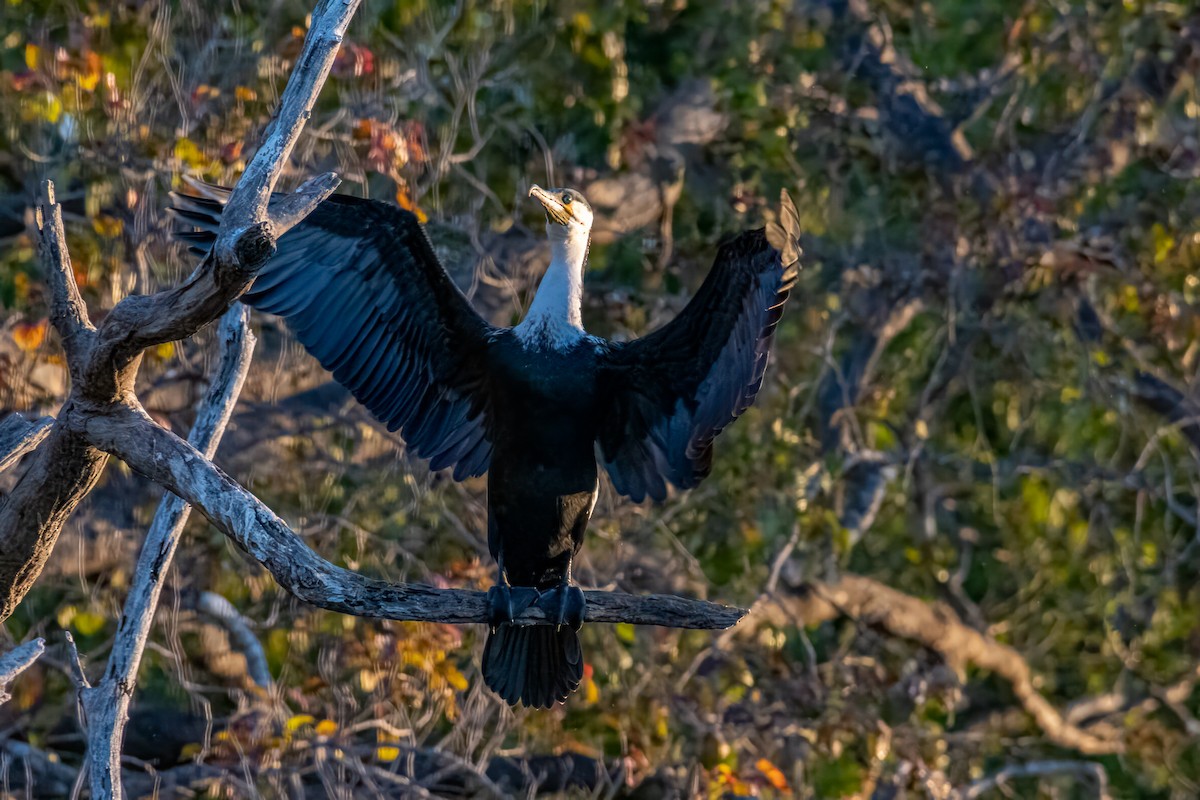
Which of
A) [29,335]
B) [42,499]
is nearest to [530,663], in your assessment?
[42,499]

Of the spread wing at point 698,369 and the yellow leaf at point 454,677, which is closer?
the spread wing at point 698,369

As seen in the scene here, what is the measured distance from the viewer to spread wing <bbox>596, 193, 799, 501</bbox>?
269 centimetres

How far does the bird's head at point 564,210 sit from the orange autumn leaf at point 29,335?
5.78 ft

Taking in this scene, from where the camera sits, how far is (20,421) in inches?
101

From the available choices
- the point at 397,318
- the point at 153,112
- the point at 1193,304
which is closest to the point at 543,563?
the point at 397,318

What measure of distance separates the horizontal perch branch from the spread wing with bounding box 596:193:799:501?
2.28ft

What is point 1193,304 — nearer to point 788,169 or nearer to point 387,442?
point 788,169

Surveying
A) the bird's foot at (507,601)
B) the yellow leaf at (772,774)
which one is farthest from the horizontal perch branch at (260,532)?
the yellow leaf at (772,774)

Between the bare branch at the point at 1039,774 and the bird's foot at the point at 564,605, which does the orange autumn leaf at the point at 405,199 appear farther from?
the bare branch at the point at 1039,774

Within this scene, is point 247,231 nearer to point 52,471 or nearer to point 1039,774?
point 52,471

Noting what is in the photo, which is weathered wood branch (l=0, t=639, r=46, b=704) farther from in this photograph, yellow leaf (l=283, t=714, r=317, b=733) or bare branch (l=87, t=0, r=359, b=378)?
yellow leaf (l=283, t=714, r=317, b=733)

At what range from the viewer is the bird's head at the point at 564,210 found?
302 cm

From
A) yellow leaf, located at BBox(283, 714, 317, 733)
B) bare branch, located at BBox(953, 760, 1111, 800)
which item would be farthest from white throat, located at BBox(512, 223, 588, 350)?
bare branch, located at BBox(953, 760, 1111, 800)

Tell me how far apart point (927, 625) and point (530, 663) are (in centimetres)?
282
